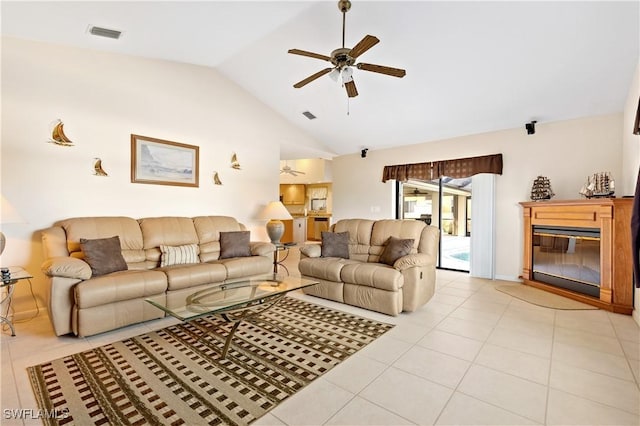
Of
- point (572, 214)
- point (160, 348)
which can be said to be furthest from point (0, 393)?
point (572, 214)

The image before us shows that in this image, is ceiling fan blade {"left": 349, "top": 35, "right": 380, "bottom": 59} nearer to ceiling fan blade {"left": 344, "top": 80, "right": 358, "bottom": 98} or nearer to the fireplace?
ceiling fan blade {"left": 344, "top": 80, "right": 358, "bottom": 98}

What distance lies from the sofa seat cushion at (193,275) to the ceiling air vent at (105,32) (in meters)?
2.62

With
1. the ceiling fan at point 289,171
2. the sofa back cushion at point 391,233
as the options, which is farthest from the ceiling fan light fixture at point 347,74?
the ceiling fan at point 289,171

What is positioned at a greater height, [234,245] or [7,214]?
[7,214]

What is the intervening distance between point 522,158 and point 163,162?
557 centimetres

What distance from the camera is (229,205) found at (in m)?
5.12

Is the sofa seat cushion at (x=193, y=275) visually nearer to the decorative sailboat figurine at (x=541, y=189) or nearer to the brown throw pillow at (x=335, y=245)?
the brown throw pillow at (x=335, y=245)

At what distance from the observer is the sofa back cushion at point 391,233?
12.8 ft

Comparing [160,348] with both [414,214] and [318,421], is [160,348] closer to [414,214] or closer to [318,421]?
[318,421]

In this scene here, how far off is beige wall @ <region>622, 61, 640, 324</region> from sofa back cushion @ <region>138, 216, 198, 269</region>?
507 cm

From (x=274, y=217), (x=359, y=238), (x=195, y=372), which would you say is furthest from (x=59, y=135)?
(x=359, y=238)

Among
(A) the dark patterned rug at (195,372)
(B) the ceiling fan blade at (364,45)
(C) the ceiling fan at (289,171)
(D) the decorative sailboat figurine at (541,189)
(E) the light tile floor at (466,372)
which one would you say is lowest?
(E) the light tile floor at (466,372)

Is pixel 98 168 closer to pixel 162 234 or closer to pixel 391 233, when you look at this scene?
pixel 162 234

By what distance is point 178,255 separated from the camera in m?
3.74
